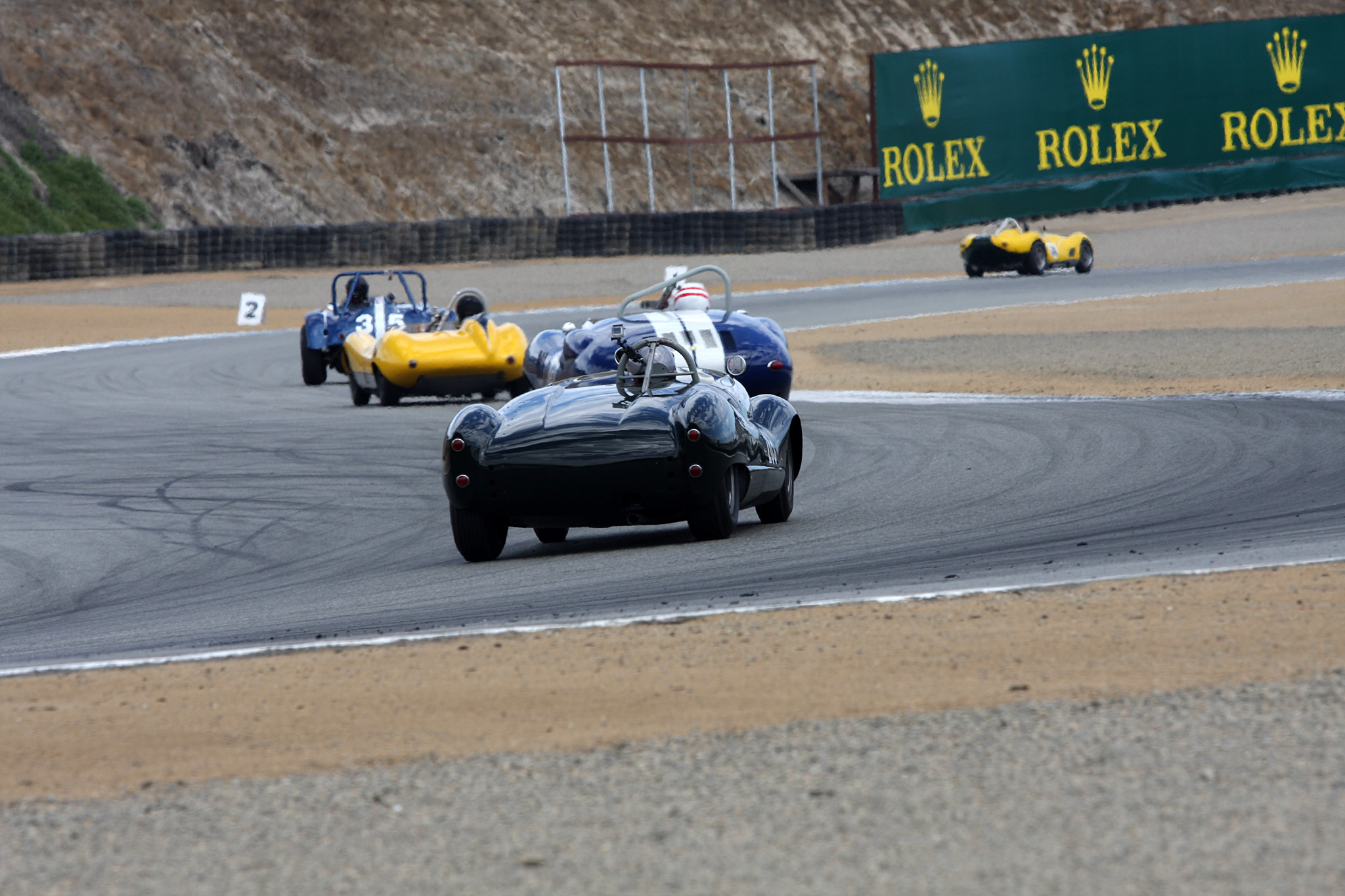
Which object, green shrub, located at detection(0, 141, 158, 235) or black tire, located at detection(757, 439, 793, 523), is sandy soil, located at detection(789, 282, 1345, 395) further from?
green shrub, located at detection(0, 141, 158, 235)

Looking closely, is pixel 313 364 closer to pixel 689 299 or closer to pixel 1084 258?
pixel 689 299

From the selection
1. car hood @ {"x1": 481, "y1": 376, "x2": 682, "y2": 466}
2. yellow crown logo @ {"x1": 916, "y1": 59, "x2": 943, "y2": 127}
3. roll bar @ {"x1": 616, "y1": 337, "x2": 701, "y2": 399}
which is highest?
yellow crown logo @ {"x1": 916, "y1": 59, "x2": 943, "y2": 127}

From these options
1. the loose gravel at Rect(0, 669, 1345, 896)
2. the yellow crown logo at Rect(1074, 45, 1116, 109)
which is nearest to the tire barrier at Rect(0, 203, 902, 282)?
the yellow crown logo at Rect(1074, 45, 1116, 109)

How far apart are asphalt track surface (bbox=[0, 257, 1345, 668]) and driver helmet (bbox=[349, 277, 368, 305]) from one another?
4344 mm

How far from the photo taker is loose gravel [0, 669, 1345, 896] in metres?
3.35

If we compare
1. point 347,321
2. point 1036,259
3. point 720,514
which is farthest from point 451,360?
point 1036,259

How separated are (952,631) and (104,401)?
14.3 m

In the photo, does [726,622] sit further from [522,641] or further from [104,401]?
[104,401]

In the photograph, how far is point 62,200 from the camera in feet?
136

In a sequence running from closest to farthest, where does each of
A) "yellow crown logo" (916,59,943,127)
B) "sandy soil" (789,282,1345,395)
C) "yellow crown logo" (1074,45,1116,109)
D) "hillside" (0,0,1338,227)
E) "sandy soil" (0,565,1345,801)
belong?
"sandy soil" (0,565,1345,801), "sandy soil" (789,282,1345,395), "yellow crown logo" (916,59,943,127), "yellow crown logo" (1074,45,1116,109), "hillside" (0,0,1338,227)

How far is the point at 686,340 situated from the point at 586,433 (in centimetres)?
551

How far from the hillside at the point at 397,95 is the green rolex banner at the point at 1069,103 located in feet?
40.5

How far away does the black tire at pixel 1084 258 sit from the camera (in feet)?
110

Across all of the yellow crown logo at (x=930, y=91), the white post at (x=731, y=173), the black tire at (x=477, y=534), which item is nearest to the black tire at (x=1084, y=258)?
the yellow crown logo at (x=930, y=91)
